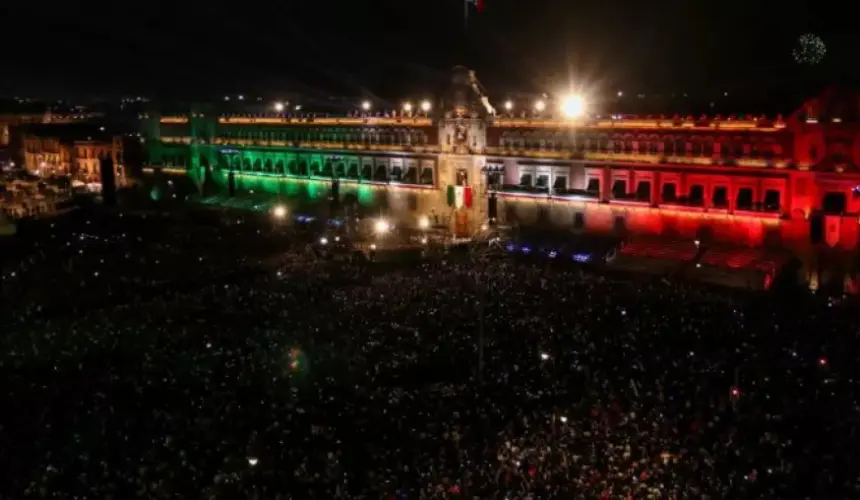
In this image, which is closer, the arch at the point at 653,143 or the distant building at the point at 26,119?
the arch at the point at 653,143

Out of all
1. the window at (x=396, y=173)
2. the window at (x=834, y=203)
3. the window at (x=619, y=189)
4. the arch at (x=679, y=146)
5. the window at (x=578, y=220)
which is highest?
the arch at (x=679, y=146)

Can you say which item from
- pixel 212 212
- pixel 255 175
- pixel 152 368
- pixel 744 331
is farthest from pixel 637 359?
pixel 255 175

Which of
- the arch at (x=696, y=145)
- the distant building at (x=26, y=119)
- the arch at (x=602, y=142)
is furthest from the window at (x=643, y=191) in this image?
the distant building at (x=26, y=119)

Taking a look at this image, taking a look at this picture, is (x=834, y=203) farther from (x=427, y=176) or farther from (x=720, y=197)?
(x=427, y=176)

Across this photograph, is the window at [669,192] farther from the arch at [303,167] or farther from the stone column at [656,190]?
the arch at [303,167]

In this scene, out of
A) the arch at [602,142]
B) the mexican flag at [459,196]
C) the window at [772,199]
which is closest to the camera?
the window at [772,199]

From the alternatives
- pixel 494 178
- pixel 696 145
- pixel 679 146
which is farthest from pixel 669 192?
pixel 494 178

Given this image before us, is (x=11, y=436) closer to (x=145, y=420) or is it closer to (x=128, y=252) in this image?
(x=145, y=420)

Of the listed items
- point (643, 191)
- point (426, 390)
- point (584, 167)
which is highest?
point (584, 167)
